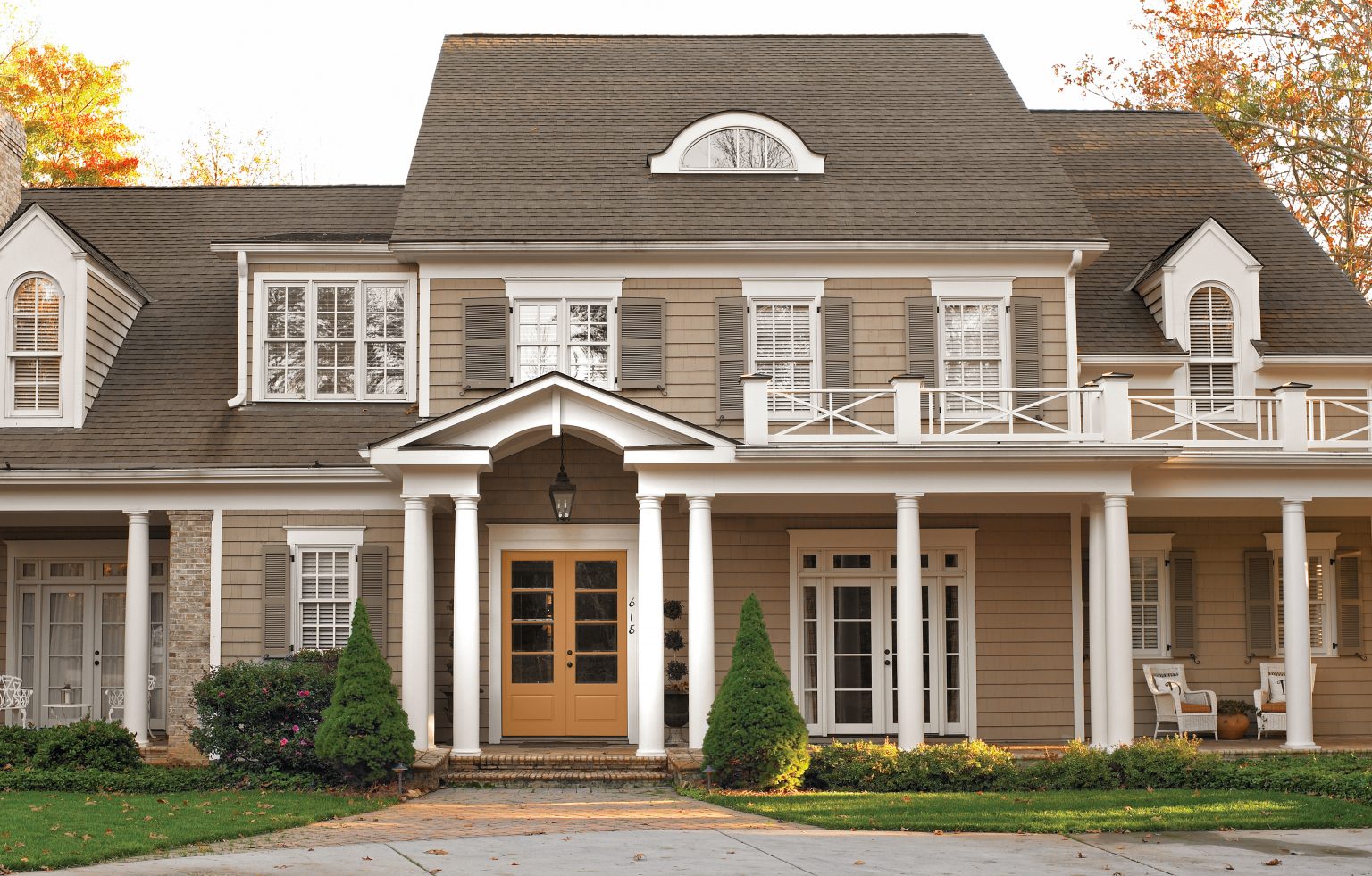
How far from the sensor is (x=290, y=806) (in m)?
14.2

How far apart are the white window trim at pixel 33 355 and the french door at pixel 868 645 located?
9.78 m

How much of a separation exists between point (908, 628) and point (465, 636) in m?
4.99

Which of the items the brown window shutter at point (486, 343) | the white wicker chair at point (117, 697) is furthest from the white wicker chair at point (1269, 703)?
the white wicker chair at point (117, 697)

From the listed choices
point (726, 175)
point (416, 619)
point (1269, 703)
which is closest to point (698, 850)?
point (416, 619)

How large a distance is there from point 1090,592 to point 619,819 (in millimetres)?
7181

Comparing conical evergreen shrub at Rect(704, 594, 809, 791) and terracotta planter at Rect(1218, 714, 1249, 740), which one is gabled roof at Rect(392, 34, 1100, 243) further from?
terracotta planter at Rect(1218, 714, 1249, 740)

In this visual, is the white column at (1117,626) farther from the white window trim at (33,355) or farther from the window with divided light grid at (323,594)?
the white window trim at (33,355)

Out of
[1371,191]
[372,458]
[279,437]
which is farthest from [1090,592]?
[1371,191]

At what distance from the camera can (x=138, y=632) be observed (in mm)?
18250

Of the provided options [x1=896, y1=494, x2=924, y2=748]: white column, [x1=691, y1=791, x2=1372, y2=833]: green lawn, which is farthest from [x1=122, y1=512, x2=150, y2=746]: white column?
[x1=896, y1=494, x2=924, y2=748]: white column

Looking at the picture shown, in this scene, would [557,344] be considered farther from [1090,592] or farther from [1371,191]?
[1371,191]

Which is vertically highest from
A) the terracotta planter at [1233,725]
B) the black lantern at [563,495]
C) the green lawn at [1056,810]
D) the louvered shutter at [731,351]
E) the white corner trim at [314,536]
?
the louvered shutter at [731,351]

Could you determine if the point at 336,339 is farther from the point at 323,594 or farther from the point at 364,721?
the point at 364,721

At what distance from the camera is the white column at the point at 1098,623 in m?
17.6
